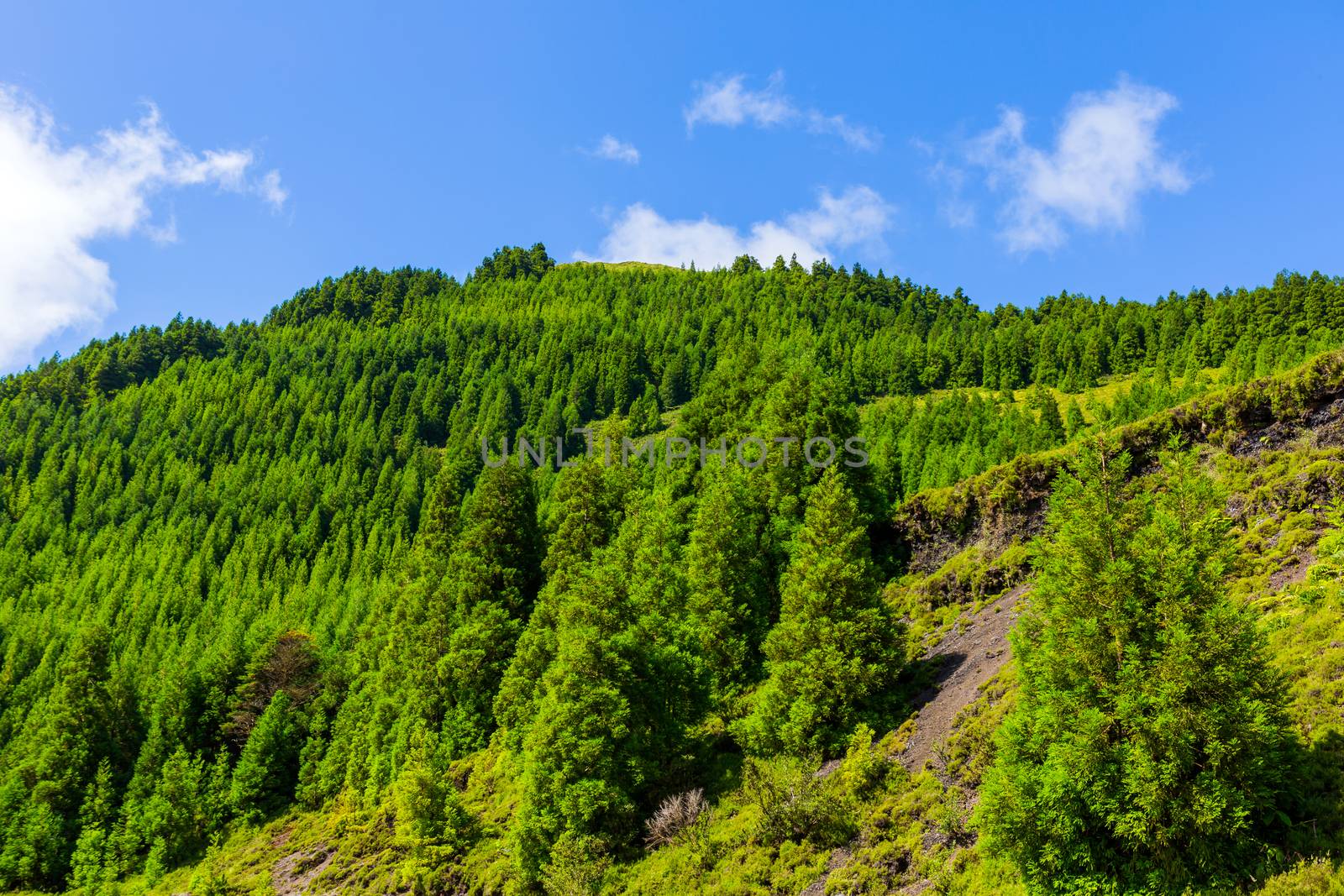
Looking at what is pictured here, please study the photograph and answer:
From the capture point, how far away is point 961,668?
119 feet

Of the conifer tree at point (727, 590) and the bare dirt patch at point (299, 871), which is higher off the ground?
the conifer tree at point (727, 590)

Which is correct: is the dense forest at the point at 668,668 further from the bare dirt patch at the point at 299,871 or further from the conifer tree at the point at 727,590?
the bare dirt patch at the point at 299,871

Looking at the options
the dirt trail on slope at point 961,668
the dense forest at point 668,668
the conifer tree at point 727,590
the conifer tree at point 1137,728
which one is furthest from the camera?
the conifer tree at point 727,590

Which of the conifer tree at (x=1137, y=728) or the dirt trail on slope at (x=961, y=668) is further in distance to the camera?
the dirt trail on slope at (x=961, y=668)

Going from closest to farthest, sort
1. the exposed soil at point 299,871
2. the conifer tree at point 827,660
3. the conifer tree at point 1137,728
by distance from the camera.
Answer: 1. the conifer tree at point 1137,728
2. the conifer tree at point 827,660
3. the exposed soil at point 299,871

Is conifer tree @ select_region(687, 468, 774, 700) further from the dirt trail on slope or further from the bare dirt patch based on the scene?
the bare dirt patch

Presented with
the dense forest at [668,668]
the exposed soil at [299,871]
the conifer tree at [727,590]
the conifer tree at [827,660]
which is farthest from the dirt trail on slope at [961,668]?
the exposed soil at [299,871]

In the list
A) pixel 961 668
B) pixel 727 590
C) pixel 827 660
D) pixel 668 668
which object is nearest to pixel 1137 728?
pixel 827 660

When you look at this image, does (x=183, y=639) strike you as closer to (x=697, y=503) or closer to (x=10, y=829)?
(x=10, y=829)

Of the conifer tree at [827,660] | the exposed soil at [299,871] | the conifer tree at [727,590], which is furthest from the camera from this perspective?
the exposed soil at [299,871]

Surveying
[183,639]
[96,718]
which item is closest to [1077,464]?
[96,718]

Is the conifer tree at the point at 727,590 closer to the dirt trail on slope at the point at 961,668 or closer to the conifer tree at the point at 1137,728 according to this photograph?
the dirt trail on slope at the point at 961,668

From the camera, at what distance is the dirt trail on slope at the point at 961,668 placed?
31766mm

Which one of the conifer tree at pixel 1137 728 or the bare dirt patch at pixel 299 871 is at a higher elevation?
the conifer tree at pixel 1137 728
